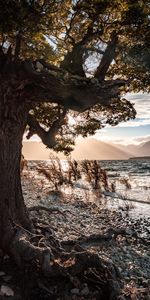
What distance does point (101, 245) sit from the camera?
6.55 m

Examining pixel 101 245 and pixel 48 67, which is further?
pixel 101 245

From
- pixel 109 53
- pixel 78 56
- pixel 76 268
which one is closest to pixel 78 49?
pixel 78 56

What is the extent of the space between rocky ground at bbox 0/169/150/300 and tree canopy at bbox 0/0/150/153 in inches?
94.0

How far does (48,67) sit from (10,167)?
1817 mm

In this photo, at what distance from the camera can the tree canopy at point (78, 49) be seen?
4.81 meters

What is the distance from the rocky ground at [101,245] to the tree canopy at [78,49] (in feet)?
7.84

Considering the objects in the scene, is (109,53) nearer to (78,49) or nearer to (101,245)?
(78,49)

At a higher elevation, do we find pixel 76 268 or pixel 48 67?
pixel 48 67

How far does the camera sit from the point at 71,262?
14.3 ft

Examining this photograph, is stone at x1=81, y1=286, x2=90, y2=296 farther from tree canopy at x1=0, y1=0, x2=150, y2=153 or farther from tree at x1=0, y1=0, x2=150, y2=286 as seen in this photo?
tree canopy at x1=0, y1=0, x2=150, y2=153

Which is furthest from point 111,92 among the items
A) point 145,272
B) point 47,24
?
point 145,272

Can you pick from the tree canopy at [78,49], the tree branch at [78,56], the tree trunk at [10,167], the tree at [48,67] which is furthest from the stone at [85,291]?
the tree branch at [78,56]

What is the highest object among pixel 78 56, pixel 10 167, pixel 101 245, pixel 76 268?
pixel 78 56

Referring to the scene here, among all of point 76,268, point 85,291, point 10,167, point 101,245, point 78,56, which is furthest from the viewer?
point 101,245
